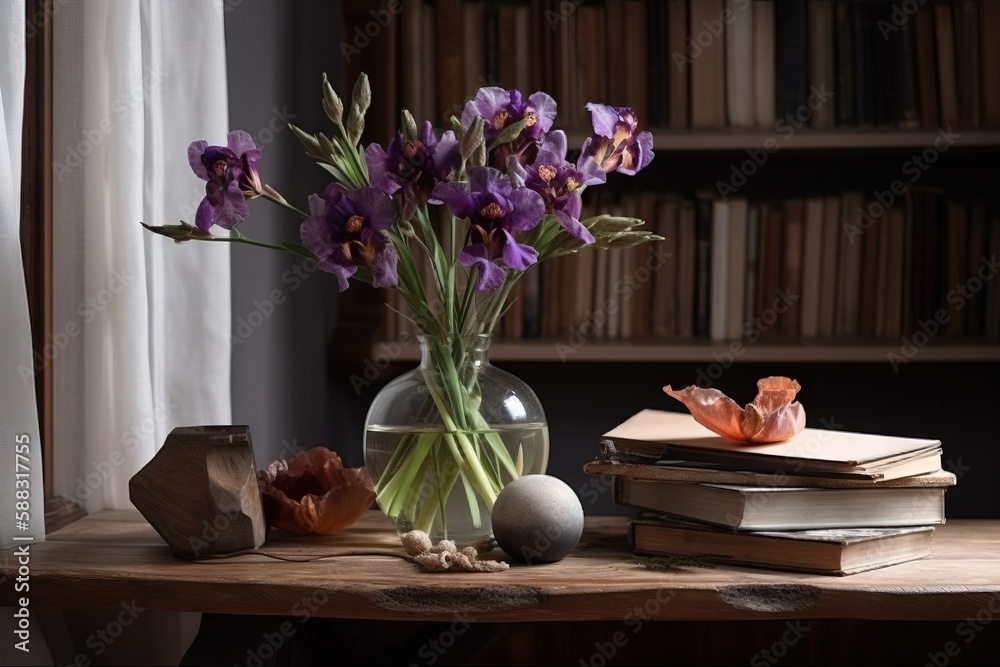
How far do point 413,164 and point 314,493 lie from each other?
0.36 metres

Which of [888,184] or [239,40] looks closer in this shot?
[239,40]

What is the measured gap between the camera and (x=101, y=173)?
1.09 metres

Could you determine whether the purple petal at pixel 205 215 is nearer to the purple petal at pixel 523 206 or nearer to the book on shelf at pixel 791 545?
the purple petal at pixel 523 206

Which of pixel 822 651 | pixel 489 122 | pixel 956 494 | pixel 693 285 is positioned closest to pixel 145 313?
pixel 489 122

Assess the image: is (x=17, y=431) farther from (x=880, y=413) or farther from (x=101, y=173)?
(x=880, y=413)

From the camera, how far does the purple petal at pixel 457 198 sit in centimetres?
86

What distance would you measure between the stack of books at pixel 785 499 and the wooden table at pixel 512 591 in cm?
2

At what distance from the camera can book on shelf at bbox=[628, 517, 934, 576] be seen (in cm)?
88

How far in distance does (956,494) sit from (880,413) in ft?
0.74
